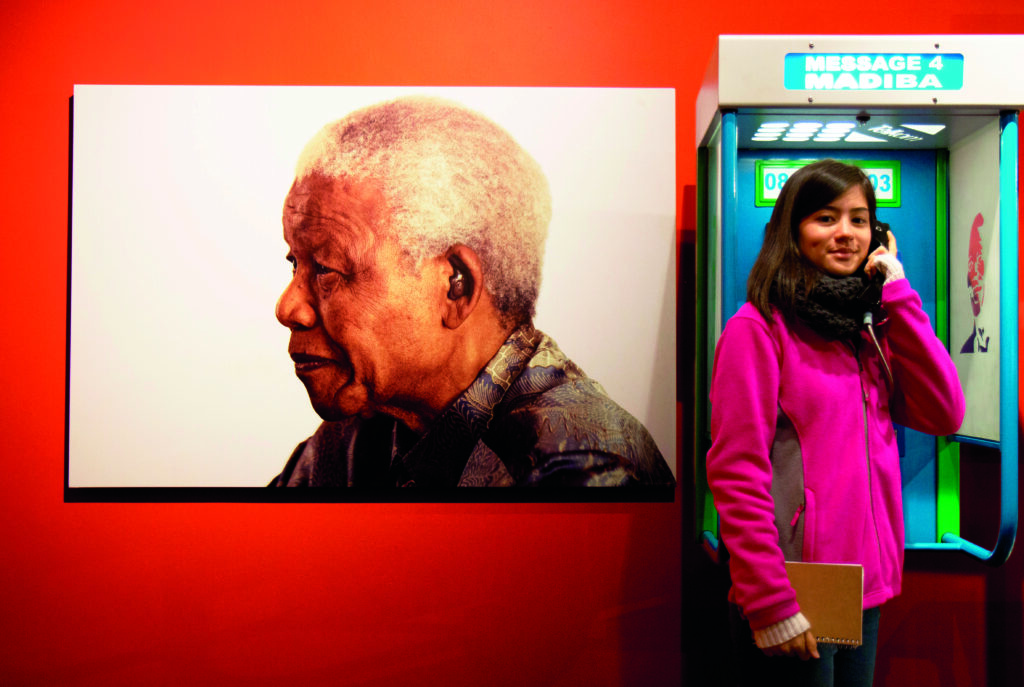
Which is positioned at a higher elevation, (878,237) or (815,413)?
(878,237)

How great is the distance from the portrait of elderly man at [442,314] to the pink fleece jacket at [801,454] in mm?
695

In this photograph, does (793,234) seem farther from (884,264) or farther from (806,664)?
(806,664)

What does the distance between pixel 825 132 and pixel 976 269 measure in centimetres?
56

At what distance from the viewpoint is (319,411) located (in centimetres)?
220

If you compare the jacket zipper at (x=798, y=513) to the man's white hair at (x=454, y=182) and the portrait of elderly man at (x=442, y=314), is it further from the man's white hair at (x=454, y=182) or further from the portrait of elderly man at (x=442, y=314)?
the man's white hair at (x=454, y=182)

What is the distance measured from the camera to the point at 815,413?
1.49m

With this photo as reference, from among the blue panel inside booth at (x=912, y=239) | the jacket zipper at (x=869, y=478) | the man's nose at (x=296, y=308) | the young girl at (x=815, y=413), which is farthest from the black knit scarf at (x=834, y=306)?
the man's nose at (x=296, y=308)

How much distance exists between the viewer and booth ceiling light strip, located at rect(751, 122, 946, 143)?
189cm

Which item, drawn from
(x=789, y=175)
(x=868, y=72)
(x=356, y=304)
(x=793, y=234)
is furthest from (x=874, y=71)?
(x=356, y=304)

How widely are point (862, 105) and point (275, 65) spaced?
5.69 ft

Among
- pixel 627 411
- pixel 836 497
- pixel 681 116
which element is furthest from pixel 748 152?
pixel 836 497

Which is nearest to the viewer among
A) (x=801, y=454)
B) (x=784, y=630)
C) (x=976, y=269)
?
(x=784, y=630)

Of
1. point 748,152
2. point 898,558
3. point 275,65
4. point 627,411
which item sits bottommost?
point 898,558

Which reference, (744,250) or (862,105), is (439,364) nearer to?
(744,250)
